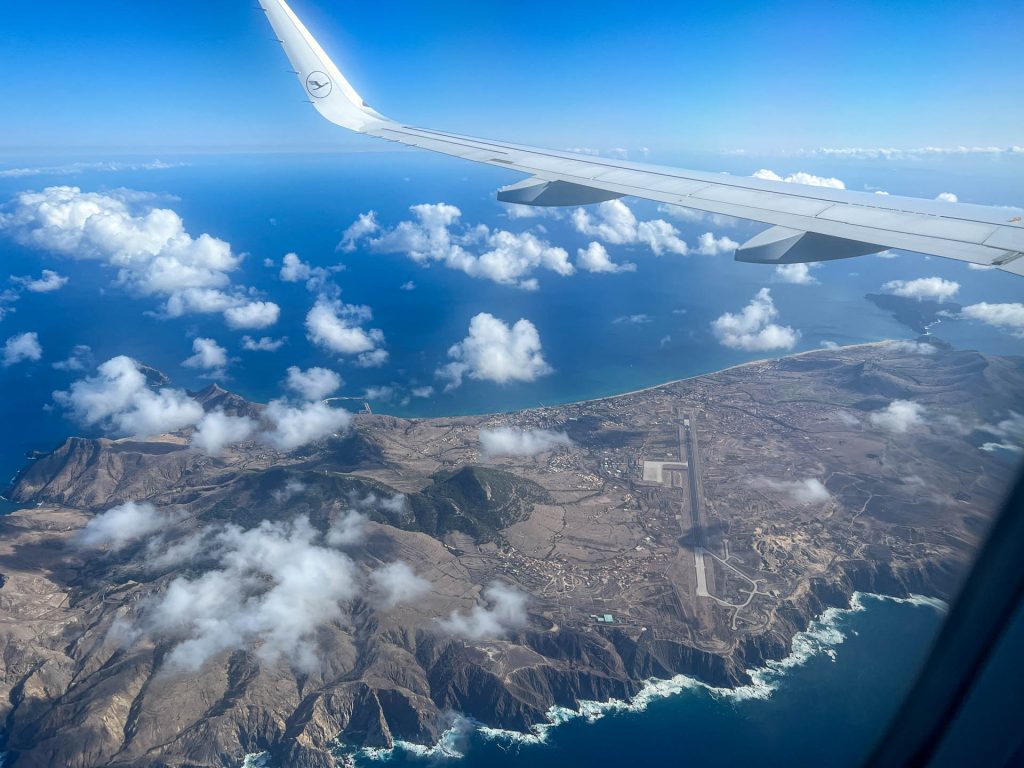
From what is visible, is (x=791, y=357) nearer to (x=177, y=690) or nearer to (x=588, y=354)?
(x=588, y=354)

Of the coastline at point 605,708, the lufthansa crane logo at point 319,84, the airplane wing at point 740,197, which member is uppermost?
the lufthansa crane logo at point 319,84

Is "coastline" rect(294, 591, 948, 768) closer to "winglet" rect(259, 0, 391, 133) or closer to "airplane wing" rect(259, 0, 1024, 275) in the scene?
"airplane wing" rect(259, 0, 1024, 275)

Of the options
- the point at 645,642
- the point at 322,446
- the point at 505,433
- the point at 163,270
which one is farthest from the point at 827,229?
the point at 163,270

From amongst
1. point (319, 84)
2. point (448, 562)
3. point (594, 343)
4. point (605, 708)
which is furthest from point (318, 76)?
point (594, 343)

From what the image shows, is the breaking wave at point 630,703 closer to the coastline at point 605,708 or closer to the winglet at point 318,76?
the coastline at point 605,708

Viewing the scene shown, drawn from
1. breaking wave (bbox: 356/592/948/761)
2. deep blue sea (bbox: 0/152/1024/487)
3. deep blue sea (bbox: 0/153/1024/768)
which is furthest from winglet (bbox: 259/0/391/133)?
deep blue sea (bbox: 0/152/1024/487)

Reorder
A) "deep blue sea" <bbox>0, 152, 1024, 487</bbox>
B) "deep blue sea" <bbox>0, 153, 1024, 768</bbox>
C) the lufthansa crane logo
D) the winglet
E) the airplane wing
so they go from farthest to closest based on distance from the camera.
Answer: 1. "deep blue sea" <bbox>0, 152, 1024, 487</bbox>
2. "deep blue sea" <bbox>0, 153, 1024, 768</bbox>
3. the lufthansa crane logo
4. the winglet
5. the airplane wing

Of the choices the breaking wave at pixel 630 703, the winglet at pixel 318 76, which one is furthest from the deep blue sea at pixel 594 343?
the winglet at pixel 318 76
